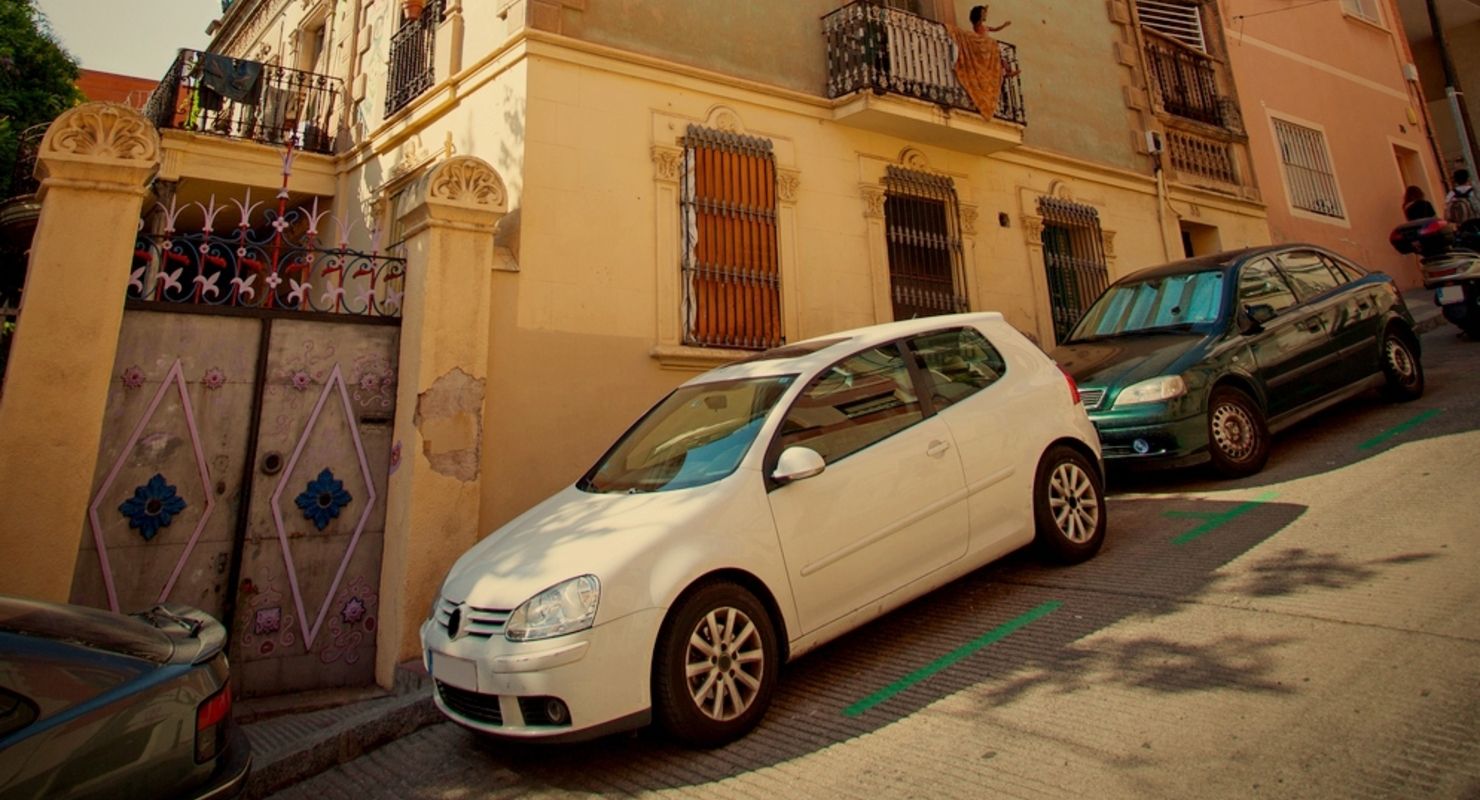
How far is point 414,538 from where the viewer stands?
16.9 feet

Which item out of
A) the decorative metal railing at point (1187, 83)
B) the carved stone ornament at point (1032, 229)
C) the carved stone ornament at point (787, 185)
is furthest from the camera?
the decorative metal railing at point (1187, 83)

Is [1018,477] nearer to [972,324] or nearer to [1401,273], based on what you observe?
[972,324]

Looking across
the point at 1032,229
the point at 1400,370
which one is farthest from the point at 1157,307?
the point at 1032,229

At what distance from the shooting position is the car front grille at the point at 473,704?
3.16 m

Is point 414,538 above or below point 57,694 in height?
above

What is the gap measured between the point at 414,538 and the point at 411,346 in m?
1.42

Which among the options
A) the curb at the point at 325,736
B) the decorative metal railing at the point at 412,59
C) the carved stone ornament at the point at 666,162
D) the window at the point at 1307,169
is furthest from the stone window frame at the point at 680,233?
the window at the point at 1307,169

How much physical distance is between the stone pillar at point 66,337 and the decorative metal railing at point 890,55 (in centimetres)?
729

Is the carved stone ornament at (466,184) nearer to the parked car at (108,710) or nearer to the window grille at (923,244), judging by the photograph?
the parked car at (108,710)

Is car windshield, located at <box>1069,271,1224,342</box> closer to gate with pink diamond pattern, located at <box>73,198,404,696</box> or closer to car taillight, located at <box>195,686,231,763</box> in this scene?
gate with pink diamond pattern, located at <box>73,198,404,696</box>

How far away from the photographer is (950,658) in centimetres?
378

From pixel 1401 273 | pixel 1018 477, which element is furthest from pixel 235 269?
pixel 1401 273

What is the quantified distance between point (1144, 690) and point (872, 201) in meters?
7.36

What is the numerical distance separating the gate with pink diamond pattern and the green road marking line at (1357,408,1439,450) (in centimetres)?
783
